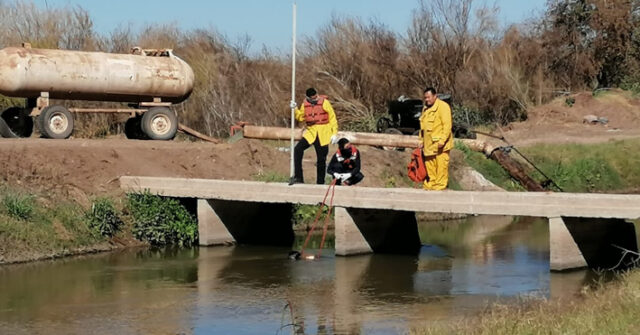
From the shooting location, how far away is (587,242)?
17859 mm

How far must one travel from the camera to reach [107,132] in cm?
3209

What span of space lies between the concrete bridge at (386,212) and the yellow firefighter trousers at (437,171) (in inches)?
11.6

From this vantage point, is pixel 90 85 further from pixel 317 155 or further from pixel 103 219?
pixel 317 155

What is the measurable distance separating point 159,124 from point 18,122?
3.21m

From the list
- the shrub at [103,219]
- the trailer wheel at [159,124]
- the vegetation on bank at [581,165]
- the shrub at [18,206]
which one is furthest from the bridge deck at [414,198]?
the vegetation on bank at [581,165]

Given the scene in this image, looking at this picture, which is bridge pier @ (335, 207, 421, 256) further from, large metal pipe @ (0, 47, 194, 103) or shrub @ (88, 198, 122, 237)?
large metal pipe @ (0, 47, 194, 103)

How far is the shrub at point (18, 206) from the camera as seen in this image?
20.0 m

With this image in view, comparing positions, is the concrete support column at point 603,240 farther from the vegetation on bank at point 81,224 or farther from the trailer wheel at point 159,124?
the trailer wheel at point 159,124

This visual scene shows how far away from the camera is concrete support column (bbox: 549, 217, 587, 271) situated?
17.2 m

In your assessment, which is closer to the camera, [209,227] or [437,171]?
[437,171]

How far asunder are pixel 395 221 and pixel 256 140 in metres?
6.99

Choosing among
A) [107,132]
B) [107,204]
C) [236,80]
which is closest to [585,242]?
[107,204]

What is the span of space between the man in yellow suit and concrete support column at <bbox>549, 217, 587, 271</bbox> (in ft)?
6.62

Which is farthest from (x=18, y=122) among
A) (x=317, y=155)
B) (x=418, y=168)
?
(x=418, y=168)
